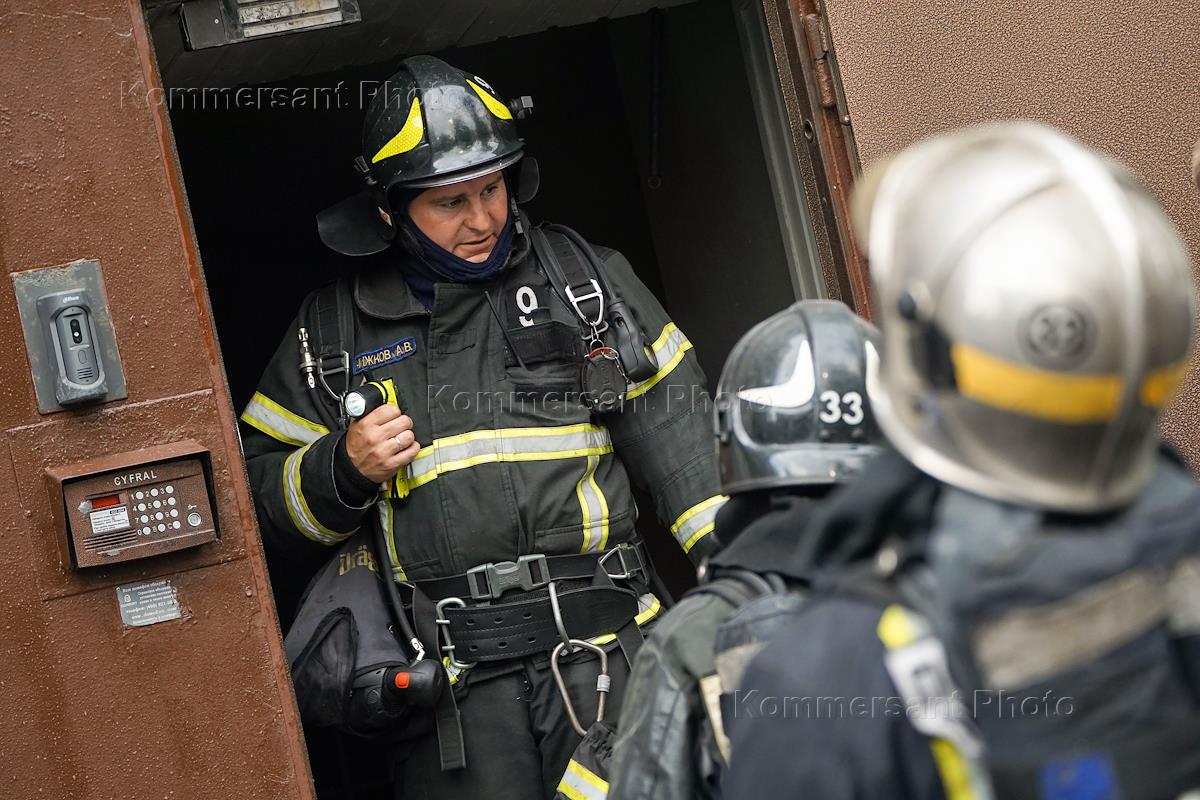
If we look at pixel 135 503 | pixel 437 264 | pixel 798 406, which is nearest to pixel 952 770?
pixel 798 406

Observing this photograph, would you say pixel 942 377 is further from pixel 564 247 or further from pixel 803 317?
pixel 564 247

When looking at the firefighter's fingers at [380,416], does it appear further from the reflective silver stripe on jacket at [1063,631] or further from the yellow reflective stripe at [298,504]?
the reflective silver stripe on jacket at [1063,631]

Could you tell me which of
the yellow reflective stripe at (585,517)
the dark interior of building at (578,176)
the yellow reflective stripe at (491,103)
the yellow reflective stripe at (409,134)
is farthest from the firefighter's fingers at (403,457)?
the dark interior of building at (578,176)

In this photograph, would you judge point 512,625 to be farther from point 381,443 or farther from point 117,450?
point 117,450

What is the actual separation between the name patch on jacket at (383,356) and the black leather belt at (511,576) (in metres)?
0.54

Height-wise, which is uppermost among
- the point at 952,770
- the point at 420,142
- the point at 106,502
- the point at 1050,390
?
the point at 420,142

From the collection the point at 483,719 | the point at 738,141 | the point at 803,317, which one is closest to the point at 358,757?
the point at 483,719

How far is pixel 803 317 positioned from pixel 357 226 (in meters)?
1.75

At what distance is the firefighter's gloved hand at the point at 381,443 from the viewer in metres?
3.21

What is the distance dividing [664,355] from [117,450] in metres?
1.36

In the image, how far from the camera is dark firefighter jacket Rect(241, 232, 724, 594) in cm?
329

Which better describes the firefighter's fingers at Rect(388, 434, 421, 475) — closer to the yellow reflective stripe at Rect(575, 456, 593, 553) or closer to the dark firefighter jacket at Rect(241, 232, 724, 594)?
the dark firefighter jacket at Rect(241, 232, 724, 594)

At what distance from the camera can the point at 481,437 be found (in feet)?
10.9

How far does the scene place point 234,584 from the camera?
2.87m
